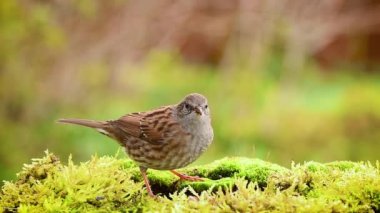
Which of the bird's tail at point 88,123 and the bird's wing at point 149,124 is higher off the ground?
the bird's tail at point 88,123

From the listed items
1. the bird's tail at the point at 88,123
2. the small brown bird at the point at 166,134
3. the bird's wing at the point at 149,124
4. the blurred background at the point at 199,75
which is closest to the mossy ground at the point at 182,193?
the small brown bird at the point at 166,134

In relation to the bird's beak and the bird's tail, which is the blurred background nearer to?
the bird's tail

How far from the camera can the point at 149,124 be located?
17.8 feet

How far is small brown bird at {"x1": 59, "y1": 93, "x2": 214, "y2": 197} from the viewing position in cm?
493

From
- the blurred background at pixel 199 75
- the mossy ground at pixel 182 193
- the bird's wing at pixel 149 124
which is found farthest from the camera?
the blurred background at pixel 199 75

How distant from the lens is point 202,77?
16.5 metres

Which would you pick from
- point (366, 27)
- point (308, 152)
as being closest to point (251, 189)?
point (308, 152)

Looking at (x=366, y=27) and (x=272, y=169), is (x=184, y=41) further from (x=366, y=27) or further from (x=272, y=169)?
(x=272, y=169)

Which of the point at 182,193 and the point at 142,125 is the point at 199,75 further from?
the point at 182,193

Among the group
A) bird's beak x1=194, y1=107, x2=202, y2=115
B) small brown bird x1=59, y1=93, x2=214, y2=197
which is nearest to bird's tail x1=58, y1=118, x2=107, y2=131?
small brown bird x1=59, y1=93, x2=214, y2=197

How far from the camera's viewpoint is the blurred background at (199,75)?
11.1m

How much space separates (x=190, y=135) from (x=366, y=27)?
42.8 ft

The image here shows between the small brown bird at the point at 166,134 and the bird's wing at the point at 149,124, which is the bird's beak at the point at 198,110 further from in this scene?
the bird's wing at the point at 149,124

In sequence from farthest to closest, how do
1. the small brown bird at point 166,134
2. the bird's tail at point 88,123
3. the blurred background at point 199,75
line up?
the blurred background at point 199,75 < the bird's tail at point 88,123 < the small brown bird at point 166,134
